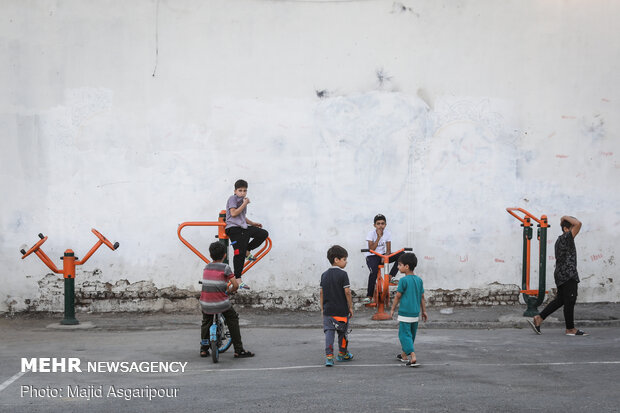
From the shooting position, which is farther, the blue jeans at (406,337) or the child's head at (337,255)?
the child's head at (337,255)

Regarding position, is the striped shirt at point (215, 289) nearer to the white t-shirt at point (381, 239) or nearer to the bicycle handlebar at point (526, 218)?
the white t-shirt at point (381, 239)

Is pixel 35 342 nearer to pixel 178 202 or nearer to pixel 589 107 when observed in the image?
pixel 178 202

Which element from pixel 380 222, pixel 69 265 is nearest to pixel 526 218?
pixel 380 222

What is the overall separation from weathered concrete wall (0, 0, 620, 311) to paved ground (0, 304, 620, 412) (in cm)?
109

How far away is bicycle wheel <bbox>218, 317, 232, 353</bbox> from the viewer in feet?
28.5

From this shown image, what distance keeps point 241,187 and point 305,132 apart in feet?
5.25

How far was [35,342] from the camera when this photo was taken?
984cm

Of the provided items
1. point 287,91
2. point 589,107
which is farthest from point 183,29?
point 589,107

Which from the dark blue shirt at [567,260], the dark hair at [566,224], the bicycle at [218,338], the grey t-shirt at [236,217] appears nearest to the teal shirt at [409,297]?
the bicycle at [218,338]

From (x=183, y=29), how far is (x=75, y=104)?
206 centimetres

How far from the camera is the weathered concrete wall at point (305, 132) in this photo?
1178 centimetres

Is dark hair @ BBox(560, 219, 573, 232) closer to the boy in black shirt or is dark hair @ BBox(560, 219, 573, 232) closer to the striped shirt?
the boy in black shirt

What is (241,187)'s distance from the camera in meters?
11.1

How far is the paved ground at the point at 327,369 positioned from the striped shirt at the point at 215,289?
25.3 inches
